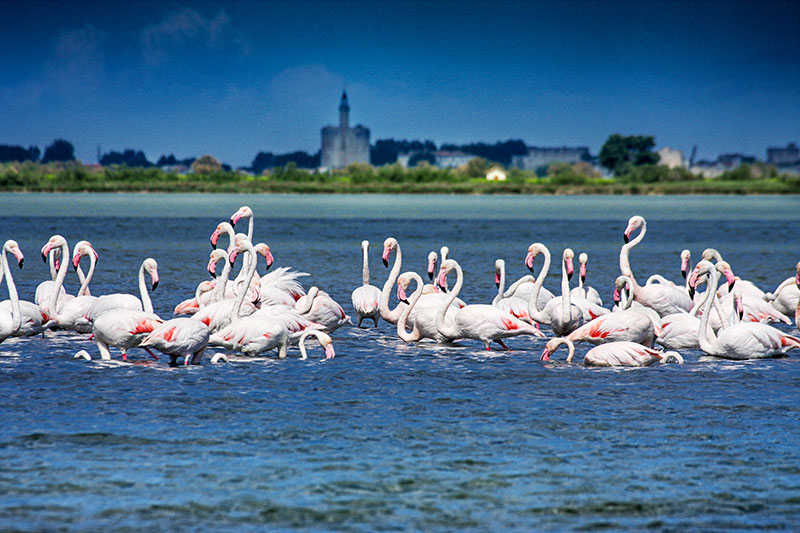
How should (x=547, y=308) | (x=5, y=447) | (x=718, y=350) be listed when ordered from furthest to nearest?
(x=547, y=308) → (x=718, y=350) → (x=5, y=447)

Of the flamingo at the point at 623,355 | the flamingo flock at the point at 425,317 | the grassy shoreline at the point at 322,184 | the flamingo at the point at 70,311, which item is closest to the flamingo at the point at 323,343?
the flamingo flock at the point at 425,317

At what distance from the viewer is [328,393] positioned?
10.3 meters

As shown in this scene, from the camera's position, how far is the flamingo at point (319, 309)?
13352 mm

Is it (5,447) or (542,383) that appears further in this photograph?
(542,383)

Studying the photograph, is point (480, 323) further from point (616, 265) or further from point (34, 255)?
point (34, 255)

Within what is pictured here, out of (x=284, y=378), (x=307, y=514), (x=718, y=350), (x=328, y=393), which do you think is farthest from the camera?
(x=718, y=350)

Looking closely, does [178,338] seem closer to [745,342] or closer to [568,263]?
[568,263]

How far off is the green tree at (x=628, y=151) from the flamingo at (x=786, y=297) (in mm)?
156494

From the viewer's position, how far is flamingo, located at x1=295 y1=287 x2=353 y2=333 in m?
13.4

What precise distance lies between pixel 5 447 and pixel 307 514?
9.30ft

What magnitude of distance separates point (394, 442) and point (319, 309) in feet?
16.8

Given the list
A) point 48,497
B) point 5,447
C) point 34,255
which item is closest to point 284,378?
point 5,447

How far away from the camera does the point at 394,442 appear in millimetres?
8500

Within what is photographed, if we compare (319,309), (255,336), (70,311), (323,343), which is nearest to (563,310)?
(319,309)
